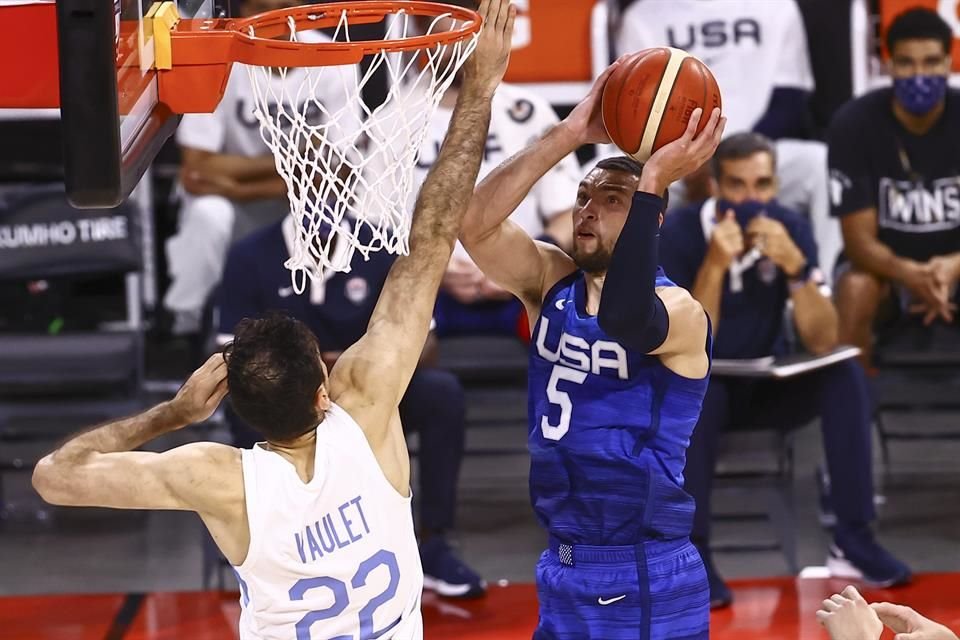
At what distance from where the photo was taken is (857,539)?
5520 millimetres

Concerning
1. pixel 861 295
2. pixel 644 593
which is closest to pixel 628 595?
pixel 644 593

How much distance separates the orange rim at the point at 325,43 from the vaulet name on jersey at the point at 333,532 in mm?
1035

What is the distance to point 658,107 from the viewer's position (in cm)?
354

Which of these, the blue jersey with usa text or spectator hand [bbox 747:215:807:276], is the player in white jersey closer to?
the blue jersey with usa text

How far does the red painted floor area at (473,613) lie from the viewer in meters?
5.18

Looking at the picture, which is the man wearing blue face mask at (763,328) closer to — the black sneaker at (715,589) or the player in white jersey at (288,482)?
the black sneaker at (715,589)

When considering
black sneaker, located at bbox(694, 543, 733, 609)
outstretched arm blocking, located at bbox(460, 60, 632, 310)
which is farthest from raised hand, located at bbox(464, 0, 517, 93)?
black sneaker, located at bbox(694, 543, 733, 609)

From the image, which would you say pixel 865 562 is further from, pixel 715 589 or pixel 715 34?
pixel 715 34

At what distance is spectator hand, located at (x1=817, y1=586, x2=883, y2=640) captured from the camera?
287 centimetres

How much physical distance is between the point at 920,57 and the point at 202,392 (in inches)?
167

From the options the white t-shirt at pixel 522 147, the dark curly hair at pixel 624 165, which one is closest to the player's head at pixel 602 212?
the dark curly hair at pixel 624 165

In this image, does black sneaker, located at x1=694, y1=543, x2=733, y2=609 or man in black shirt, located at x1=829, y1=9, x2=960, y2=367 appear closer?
black sneaker, located at x1=694, y1=543, x2=733, y2=609

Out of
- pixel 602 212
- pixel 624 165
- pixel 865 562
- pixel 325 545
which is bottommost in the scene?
pixel 865 562

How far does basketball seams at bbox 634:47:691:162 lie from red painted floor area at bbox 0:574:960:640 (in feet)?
6.97
